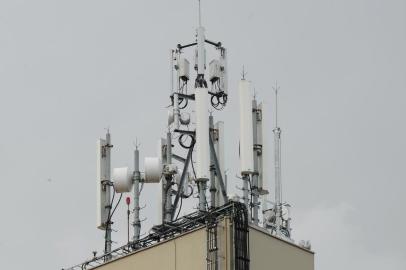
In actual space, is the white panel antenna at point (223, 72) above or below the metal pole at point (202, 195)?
above

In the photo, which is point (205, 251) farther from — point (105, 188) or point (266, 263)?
point (105, 188)

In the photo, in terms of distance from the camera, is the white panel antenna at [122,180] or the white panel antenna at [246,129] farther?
the white panel antenna at [122,180]

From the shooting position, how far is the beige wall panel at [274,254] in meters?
50.0

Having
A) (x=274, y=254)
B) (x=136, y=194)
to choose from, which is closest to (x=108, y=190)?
(x=136, y=194)

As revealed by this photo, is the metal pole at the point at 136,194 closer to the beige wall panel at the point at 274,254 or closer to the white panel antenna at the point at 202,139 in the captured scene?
the white panel antenna at the point at 202,139

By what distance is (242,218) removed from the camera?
49.2 metres

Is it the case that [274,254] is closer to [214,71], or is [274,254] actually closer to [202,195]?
[202,195]

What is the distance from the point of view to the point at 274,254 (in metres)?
50.8

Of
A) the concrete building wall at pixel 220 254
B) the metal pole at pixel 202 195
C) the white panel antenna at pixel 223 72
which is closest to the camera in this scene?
the concrete building wall at pixel 220 254

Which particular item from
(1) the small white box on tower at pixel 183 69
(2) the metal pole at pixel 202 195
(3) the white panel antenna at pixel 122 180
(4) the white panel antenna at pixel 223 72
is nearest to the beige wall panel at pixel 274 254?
(2) the metal pole at pixel 202 195

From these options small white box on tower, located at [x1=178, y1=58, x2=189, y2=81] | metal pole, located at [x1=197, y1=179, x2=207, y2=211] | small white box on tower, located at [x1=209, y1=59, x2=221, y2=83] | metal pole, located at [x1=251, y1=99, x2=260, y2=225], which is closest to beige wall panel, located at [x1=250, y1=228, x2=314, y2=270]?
metal pole, located at [x1=251, y1=99, x2=260, y2=225]

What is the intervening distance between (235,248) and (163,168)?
7848mm

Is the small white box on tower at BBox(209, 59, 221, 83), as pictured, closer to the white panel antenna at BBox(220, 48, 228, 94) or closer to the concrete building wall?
the white panel antenna at BBox(220, 48, 228, 94)

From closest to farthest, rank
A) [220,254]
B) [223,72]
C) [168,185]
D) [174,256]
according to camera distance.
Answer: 1. [220,254]
2. [174,256]
3. [223,72]
4. [168,185]
